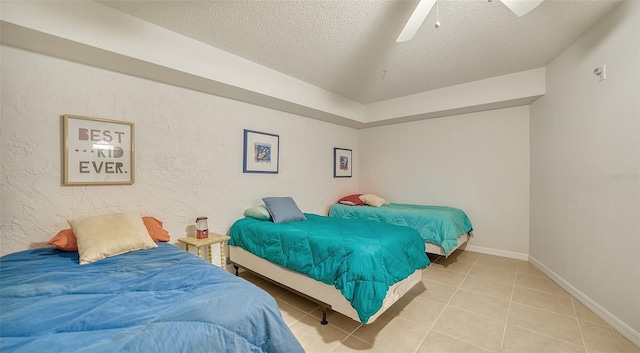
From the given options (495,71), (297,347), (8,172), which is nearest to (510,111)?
(495,71)

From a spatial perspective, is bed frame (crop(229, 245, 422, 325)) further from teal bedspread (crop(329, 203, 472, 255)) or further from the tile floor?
teal bedspread (crop(329, 203, 472, 255))

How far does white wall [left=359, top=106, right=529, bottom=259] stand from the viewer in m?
3.57

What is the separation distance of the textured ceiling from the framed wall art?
3.21 feet

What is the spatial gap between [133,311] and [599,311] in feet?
11.2

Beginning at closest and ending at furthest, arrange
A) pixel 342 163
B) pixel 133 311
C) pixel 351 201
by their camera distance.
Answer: pixel 133 311, pixel 351 201, pixel 342 163

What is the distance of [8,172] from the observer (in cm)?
179

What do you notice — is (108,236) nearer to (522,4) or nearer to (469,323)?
(469,323)

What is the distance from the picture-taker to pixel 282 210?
3.05m

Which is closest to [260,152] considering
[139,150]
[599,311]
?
[139,150]

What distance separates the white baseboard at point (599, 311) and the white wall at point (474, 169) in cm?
85

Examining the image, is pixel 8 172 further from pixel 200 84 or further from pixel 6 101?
pixel 200 84

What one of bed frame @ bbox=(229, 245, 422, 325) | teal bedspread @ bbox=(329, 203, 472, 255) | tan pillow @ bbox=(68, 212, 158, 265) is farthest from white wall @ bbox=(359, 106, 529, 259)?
tan pillow @ bbox=(68, 212, 158, 265)

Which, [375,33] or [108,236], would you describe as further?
[375,33]

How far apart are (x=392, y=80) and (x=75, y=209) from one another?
377cm
